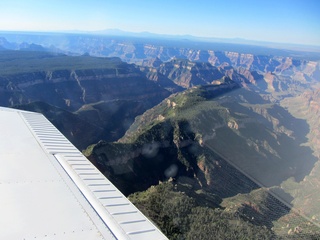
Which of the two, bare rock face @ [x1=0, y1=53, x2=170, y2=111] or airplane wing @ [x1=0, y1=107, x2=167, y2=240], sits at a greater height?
airplane wing @ [x1=0, y1=107, x2=167, y2=240]

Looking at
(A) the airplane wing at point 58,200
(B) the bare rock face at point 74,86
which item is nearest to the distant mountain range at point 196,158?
(B) the bare rock face at point 74,86

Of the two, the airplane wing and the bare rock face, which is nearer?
the airplane wing

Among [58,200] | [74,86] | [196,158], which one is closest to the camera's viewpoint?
[58,200]

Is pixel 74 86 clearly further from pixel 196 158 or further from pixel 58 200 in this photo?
pixel 58 200

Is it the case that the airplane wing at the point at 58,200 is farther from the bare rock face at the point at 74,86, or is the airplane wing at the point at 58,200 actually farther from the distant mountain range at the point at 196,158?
the bare rock face at the point at 74,86

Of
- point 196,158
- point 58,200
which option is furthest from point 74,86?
point 58,200

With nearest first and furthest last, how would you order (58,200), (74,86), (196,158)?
1. (58,200)
2. (196,158)
3. (74,86)

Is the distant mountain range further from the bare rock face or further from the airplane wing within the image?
the airplane wing

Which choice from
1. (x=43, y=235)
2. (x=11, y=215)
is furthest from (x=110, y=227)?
(x=11, y=215)

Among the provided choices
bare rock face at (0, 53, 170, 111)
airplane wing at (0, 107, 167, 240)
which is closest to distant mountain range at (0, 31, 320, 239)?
bare rock face at (0, 53, 170, 111)
